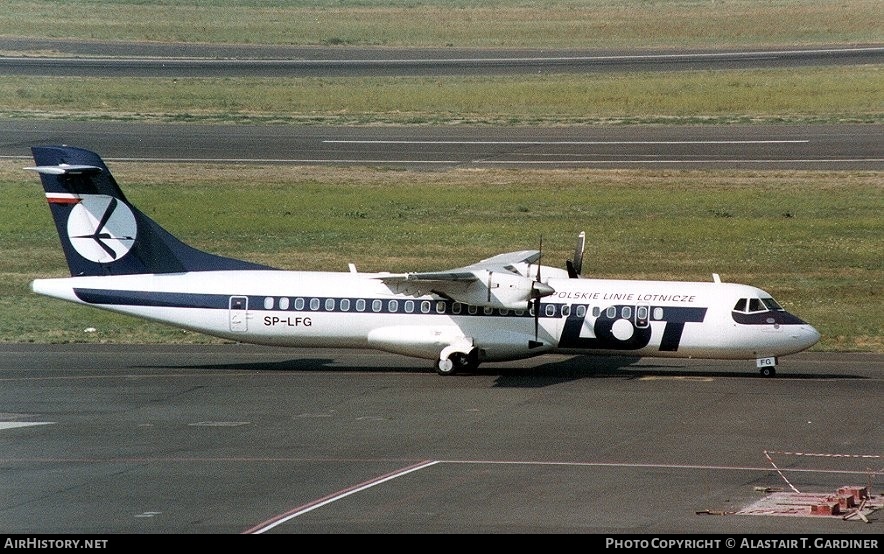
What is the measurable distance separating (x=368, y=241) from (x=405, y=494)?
3382cm

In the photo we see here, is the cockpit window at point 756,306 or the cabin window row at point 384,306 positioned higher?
the cockpit window at point 756,306

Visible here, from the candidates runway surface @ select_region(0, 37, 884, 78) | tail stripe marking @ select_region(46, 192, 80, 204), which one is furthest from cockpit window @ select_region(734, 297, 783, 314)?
runway surface @ select_region(0, 37, 884, 78)

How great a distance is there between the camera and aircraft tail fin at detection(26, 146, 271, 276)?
3469cm

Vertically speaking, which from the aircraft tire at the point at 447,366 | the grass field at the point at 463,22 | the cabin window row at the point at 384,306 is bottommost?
the aircraft tire at the point at 447,366

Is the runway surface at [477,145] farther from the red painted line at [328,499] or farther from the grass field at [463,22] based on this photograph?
the red painted line at [328,499]

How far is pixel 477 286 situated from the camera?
1309 inches

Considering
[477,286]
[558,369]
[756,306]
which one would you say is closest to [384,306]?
[477,286]

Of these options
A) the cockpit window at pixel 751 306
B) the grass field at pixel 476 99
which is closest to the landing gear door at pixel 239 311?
the cockpit window at pixel 751 306

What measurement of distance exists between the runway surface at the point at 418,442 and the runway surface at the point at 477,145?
28401 mm

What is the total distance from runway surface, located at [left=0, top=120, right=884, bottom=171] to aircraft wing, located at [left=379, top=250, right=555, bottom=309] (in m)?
30.4

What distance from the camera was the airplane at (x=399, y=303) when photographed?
109 feet

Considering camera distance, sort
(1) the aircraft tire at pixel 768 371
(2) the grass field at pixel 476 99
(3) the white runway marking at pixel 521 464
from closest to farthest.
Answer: (3) the white runway marking at pixel 521 464 → (1) the aircraft tire at pixel 768 371 → (2) the grass field at pixel 476 99

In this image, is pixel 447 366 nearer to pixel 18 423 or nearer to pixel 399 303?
pixel 399 303

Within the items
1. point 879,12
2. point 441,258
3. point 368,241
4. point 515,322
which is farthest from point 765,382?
point 879,12
